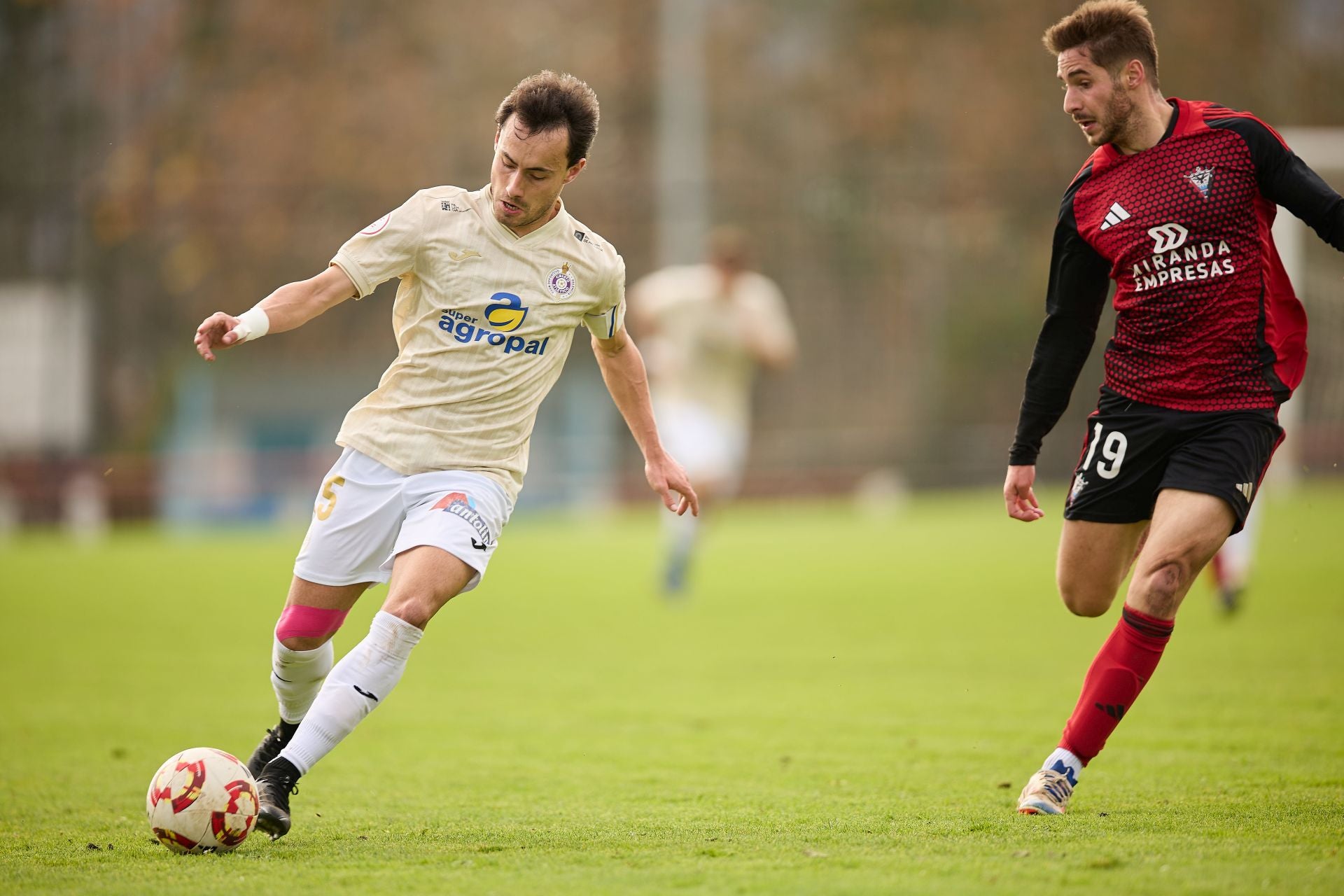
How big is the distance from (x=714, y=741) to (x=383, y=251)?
2.87m

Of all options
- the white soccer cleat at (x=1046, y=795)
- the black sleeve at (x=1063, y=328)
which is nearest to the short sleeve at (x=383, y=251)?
the black sleeve at (x=1063, y=328)

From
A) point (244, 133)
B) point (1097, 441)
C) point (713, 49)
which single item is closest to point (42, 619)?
point (1097, 441)

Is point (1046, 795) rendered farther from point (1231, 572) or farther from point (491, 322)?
point (1231, 572)

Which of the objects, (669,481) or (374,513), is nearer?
(374,513)

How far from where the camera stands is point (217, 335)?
470 cm

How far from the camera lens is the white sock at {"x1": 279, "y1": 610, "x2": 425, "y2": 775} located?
15.6ft

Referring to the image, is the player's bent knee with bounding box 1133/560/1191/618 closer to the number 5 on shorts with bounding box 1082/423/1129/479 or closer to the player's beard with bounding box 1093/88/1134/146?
the number 5 on shorts with bounding box 1082/423/1129/479

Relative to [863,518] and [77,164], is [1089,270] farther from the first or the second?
[77,164]

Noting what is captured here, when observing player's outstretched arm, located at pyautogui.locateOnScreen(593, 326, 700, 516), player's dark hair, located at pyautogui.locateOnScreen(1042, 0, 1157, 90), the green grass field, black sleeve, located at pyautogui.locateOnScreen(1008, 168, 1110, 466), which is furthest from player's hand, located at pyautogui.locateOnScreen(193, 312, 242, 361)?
player's dark hair, located at pyautogui.locateOnScreen(1042, 0, 1157, 90)

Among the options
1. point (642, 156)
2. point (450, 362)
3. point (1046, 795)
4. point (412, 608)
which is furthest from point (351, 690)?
point (642, 156)

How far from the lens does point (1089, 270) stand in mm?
5312

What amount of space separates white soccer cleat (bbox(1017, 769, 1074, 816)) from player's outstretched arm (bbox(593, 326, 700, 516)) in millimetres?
1497

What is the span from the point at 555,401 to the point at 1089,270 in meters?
23.2

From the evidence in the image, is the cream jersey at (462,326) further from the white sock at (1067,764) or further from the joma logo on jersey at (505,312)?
the white sock at (1067,764)
